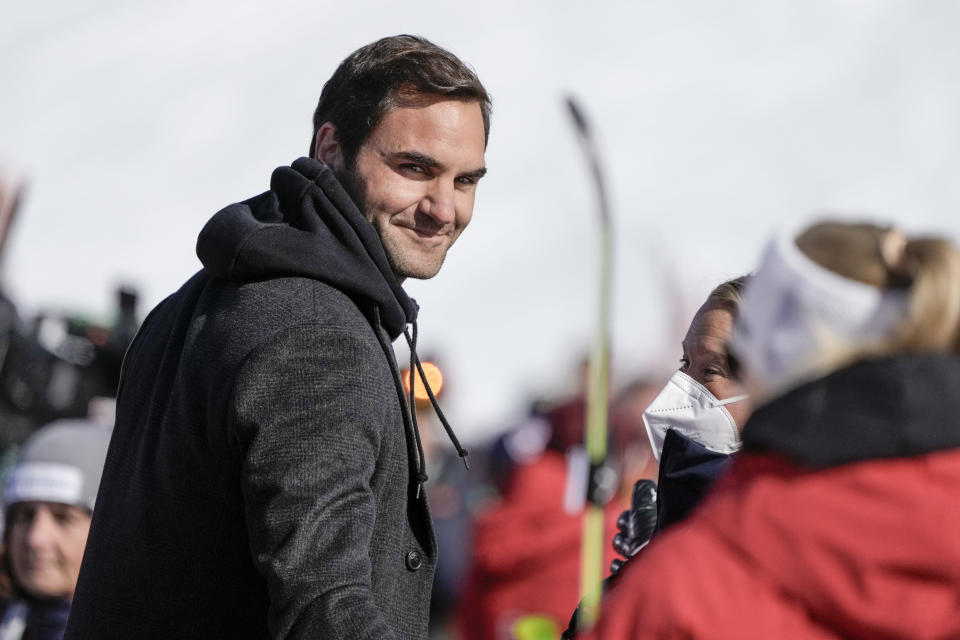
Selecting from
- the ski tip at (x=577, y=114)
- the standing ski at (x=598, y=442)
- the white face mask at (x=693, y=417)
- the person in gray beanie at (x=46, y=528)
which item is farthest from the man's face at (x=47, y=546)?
the ski tip at (x=577, y=114)

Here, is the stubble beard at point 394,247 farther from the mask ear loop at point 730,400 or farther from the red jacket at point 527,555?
the red jacket at point 527,555

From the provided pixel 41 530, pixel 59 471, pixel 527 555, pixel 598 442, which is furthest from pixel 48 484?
pixel 527 555

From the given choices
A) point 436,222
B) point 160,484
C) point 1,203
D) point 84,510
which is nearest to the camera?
point 160,484

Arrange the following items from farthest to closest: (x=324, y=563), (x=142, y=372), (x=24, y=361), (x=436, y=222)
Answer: (x=24, y=361) < (x=436, y=222) < (x=142, y=372) < (x=324, y=563)

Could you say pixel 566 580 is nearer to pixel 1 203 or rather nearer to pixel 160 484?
pixel 1 203

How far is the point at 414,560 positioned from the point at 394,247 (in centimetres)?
64

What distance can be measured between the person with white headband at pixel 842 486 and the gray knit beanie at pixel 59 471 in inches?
122

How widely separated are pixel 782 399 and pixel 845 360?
3.8 inches

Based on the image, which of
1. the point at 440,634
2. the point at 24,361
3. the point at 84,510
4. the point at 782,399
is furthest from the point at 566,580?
the point at 782,399

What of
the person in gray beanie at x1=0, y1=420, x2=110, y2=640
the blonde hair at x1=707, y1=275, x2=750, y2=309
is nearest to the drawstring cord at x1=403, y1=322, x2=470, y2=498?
the blonde hair at x1=707, y1=275, x2=750, y2=309

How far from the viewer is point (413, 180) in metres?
2.89

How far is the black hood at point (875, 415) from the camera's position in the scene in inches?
68.4

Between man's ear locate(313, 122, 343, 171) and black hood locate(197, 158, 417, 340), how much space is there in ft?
0.92

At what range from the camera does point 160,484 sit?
2488 mm
